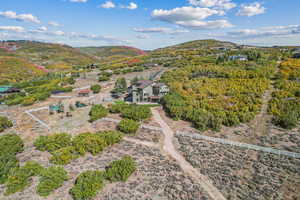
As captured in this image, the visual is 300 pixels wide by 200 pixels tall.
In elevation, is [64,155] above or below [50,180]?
above

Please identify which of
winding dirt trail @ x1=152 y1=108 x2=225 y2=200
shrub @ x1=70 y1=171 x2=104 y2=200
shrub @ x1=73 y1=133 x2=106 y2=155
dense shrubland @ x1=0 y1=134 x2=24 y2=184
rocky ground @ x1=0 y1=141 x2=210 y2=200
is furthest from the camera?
shrub @ x1=73 y1=133 x2=106 y2=155

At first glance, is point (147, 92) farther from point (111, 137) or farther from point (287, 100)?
point (287, 100)

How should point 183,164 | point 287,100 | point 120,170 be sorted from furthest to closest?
1. point 287,100
2. point 183,164
3. point 120,170

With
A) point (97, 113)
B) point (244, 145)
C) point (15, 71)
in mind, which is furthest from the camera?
point (15, 71)

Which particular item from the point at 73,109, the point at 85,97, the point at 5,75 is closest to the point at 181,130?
Result: the point at 73,109

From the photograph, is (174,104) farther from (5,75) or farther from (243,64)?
(5,75)

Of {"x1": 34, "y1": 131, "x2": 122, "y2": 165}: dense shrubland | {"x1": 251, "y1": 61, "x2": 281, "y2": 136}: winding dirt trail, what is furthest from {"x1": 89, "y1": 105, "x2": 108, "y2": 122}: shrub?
{"x1": 251, "y1": 61, "x2": 281, "y2": 136}: winding dirt trail

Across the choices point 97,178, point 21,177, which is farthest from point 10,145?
point 97,178

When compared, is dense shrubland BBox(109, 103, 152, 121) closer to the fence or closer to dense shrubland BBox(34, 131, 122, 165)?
dense shrubland BBox(34, 131, 122, 165)
